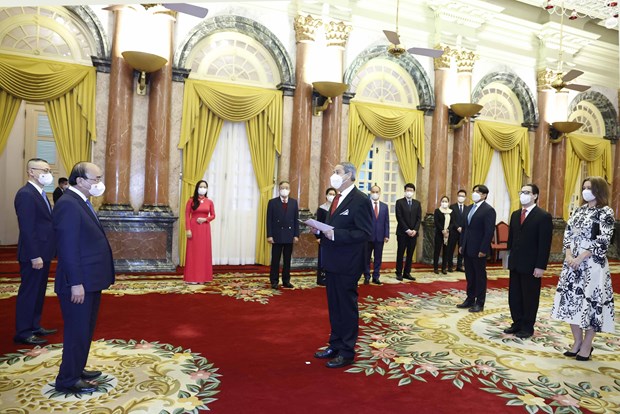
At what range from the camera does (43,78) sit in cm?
700

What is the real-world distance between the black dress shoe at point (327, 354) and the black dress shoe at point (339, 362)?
0.14 metres

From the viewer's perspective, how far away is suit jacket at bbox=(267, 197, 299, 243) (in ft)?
21.9

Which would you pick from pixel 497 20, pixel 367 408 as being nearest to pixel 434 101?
pixel 497 20

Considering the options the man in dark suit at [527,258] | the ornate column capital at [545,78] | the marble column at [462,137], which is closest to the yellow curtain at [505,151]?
the marble column at [462,137]

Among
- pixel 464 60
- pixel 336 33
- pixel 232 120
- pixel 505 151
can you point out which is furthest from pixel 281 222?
pixel 505 151

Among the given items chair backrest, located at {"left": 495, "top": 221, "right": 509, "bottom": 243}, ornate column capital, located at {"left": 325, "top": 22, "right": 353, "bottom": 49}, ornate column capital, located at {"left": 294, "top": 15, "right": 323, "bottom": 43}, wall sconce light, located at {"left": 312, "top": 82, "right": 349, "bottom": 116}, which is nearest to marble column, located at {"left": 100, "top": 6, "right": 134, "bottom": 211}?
ornate column capital, located at {"left": 294, "top": 15, "right": 323, "bottom": 43}

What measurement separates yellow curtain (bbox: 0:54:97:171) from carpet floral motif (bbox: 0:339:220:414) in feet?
14.1

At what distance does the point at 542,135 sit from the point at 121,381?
11.1 meters

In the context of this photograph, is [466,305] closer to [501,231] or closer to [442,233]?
[442,233]

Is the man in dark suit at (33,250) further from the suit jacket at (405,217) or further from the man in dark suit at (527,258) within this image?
the suit jacket at (405,217)

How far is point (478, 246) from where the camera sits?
5723 mm

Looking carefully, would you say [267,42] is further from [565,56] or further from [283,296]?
Result: [565,56]

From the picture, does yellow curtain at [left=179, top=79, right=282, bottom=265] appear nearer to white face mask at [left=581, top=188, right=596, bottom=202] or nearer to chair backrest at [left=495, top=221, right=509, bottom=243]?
chair backrest at [left=495, top=221, right=509, bottom=243]

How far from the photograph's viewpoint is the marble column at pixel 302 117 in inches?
337
